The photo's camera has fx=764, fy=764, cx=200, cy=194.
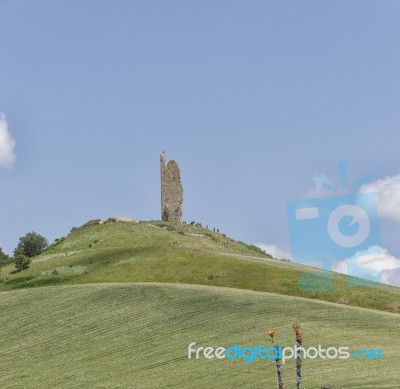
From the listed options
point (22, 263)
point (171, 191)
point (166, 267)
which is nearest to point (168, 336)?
point (166, 267)

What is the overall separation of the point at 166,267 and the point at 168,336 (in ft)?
88.1

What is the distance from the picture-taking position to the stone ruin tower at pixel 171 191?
11406 centimetres

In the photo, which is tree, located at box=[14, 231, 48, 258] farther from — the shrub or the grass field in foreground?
the grass field in foreground

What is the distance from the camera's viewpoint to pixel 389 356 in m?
41.0

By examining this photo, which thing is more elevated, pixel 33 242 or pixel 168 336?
pixel 33 242

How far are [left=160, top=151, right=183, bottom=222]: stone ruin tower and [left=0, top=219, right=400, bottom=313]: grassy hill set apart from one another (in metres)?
7.10

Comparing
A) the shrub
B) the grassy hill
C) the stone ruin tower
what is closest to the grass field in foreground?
the grassy hill

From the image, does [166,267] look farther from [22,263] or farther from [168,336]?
[168,336]

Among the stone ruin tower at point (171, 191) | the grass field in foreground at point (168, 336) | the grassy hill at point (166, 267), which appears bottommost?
the grass field in foreground at point (168, 336)

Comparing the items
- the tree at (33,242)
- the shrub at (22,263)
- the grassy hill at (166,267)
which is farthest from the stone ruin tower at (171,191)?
the tree at (33,242)

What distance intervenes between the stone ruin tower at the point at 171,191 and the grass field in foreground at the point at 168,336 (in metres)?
46.9

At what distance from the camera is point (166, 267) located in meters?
76.8

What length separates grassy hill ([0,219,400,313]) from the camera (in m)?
66.4

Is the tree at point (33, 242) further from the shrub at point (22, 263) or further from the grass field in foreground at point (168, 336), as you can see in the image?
the grass field in foreground at point (168, 336)
